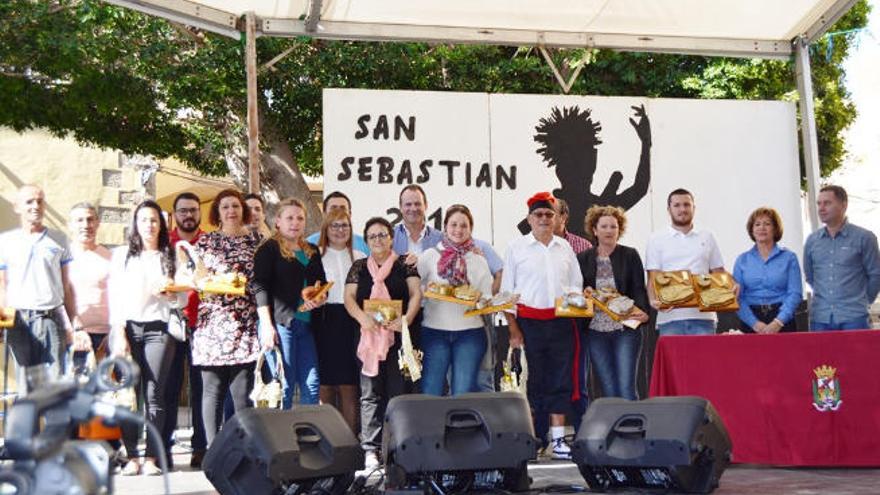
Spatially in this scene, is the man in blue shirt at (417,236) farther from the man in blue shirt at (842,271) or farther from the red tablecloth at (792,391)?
the man in blue shirt at (842,271)

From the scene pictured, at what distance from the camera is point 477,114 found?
28.4 feet

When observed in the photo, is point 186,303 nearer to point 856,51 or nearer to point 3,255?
point 3,255

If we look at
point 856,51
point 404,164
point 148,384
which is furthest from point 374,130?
point 856,51

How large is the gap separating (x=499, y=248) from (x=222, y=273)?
10.6 ft

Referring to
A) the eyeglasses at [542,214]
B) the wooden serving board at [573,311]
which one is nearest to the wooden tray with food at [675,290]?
the wooden serving board at [573,311]

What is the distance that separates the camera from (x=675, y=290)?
6293 mm

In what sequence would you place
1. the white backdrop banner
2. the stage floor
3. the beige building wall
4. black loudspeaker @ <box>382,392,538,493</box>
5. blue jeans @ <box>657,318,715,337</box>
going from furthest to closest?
the beige building wall, the white backdrop banner, blue jeans @ <box>657,318,715,337</box>, the stage floor, black loudspeaker @ <box>382,392,538,493</box>

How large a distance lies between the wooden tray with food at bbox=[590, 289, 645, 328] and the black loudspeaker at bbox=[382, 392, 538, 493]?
5.37 feet

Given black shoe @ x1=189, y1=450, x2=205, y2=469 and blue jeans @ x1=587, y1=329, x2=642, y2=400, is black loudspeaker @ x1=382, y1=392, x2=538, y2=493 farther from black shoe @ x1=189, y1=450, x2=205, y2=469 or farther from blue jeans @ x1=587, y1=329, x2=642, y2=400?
black shoe @ x1=189, y1=450, x2=205, y2=469

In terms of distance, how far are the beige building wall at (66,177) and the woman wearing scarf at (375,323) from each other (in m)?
11.6

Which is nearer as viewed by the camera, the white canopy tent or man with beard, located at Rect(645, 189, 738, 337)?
→ man with beard, located at Rect(645, 189, 738, 337)

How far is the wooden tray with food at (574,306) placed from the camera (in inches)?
243

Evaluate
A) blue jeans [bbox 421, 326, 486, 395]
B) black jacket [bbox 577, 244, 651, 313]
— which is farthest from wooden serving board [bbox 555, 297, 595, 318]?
blue jeans [bbox 421, 326, 486, 395]

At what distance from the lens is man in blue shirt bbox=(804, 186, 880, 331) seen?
630 centimetres
